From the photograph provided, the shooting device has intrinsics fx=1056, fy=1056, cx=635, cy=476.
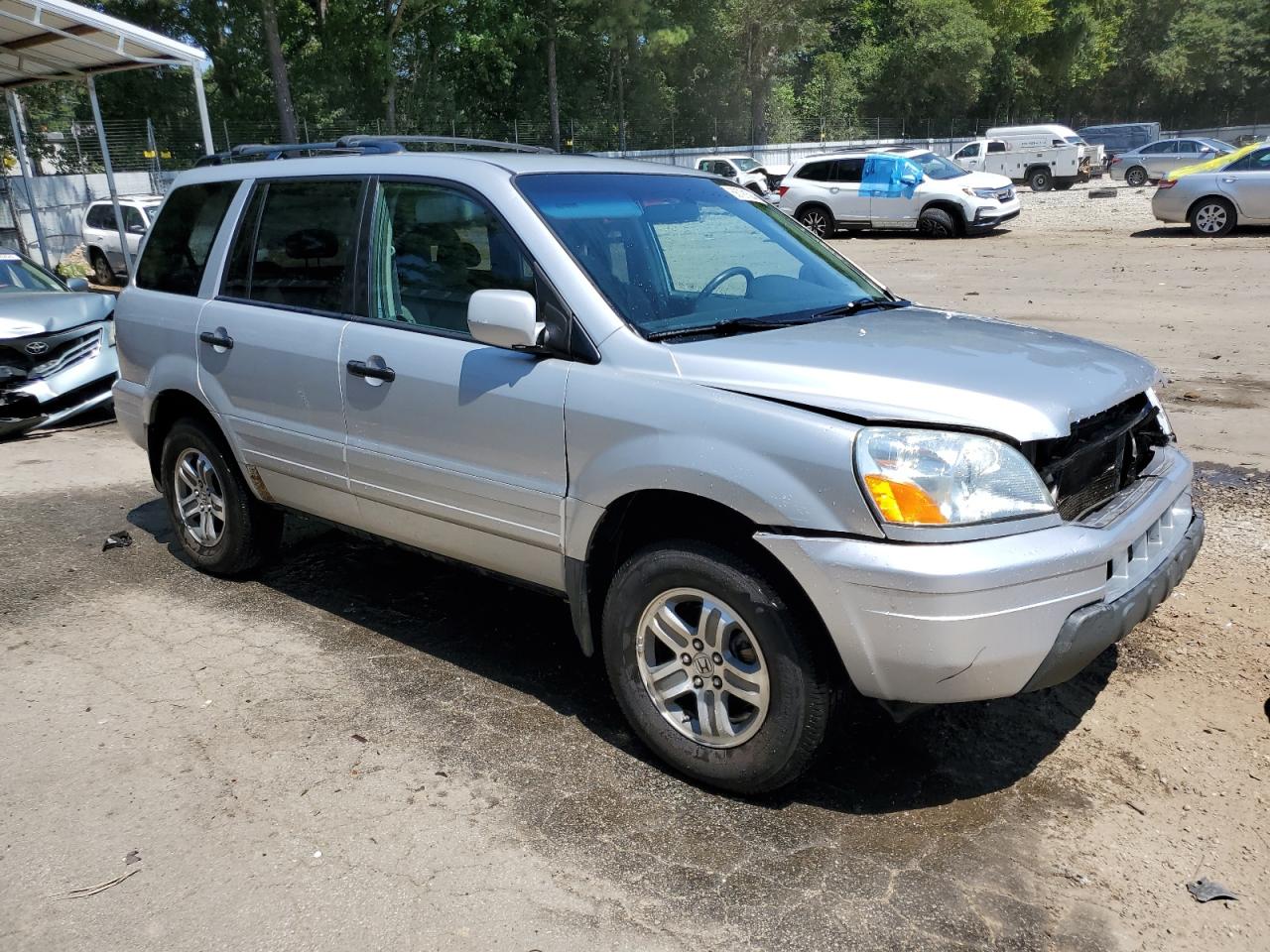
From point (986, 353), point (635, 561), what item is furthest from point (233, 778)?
point (986, 353)

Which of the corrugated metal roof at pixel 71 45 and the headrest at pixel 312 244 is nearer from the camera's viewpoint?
the headrest at pixel 312 244

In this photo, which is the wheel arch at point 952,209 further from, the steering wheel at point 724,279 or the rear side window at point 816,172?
the steering wheel at point 724,279

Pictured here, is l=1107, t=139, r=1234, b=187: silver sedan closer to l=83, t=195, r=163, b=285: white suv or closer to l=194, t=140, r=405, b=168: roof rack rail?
l=83, t=195, r=163, b=285: white suv

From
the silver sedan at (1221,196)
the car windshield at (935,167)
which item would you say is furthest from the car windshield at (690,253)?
the car windshield at (935,167)

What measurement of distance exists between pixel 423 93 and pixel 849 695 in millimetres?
44702

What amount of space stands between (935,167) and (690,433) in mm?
21920

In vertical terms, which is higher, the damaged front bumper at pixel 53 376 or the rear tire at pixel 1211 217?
the damaged front bumper at pixel 53 376

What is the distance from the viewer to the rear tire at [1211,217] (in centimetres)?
1873

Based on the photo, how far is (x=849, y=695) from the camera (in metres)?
3.08

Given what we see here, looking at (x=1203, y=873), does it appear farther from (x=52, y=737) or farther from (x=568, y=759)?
Result: (x=52, y=737)

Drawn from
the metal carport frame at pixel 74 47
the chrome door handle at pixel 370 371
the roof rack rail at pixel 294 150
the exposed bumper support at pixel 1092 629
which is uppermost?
the metal carport frame at pixel 74 47

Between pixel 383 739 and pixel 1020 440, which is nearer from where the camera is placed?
pixel 1020 440

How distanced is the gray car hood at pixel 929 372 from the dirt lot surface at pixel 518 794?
1.17m

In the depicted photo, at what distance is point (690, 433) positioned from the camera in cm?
304
